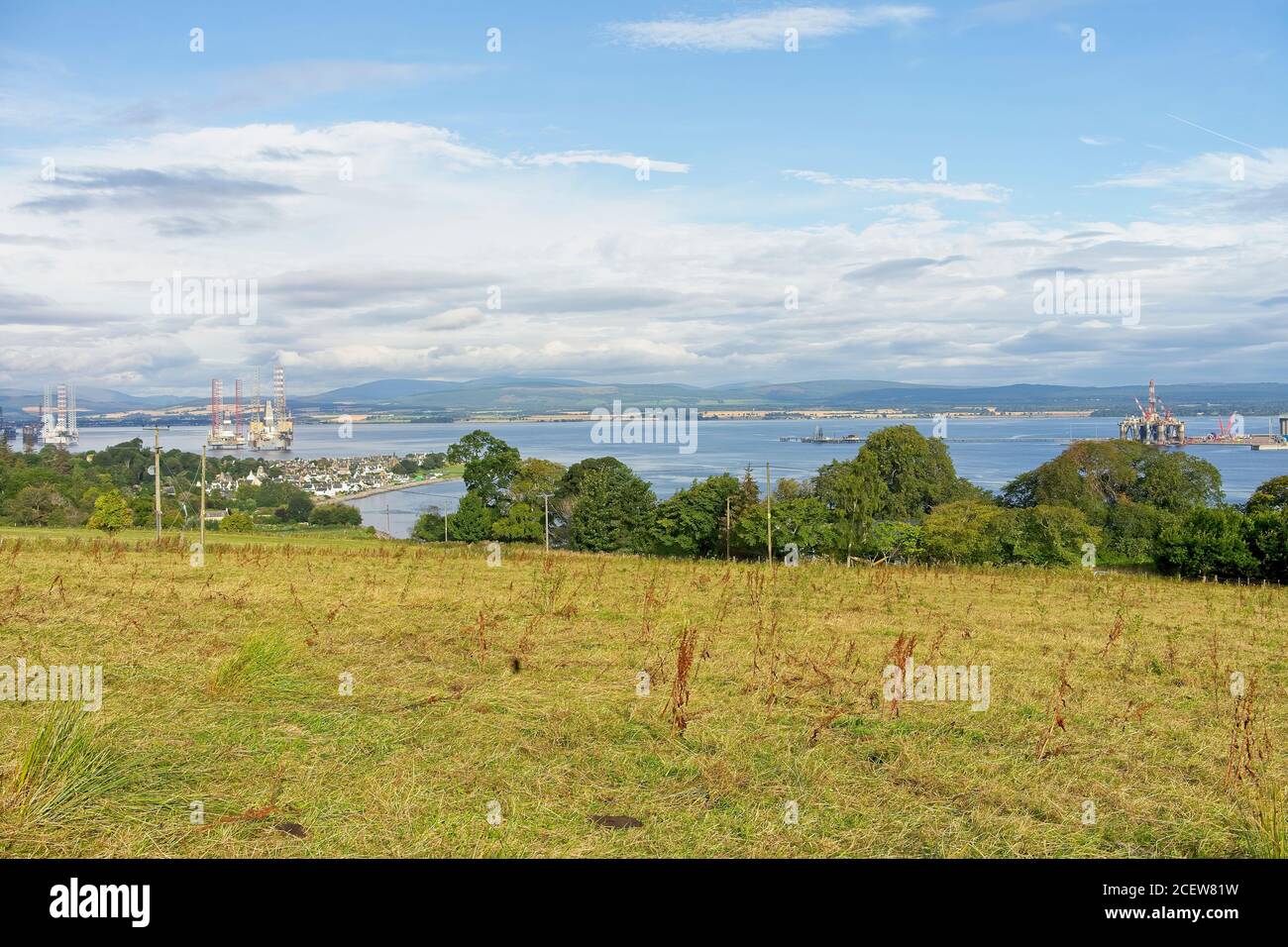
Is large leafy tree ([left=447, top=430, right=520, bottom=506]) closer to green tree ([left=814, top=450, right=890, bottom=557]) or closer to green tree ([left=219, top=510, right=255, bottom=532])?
green tree ([left=219, top=510, right=255, bottom=532])

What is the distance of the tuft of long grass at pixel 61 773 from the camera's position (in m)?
4.32

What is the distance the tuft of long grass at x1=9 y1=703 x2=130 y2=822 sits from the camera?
4316 mm

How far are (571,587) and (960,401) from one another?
136026 millimetres

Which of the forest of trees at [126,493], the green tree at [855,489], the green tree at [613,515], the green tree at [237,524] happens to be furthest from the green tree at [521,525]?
the green tree at [855,489]

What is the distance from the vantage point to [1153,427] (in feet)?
279

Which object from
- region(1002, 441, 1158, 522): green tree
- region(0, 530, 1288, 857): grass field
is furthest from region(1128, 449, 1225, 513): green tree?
region(0, 530, 1288, 857): grass field

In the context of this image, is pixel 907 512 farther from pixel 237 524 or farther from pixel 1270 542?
pixel 237 524

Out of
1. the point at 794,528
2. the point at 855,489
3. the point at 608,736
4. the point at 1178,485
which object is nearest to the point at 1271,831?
the point at 608,736

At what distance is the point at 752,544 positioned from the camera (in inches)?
1347
